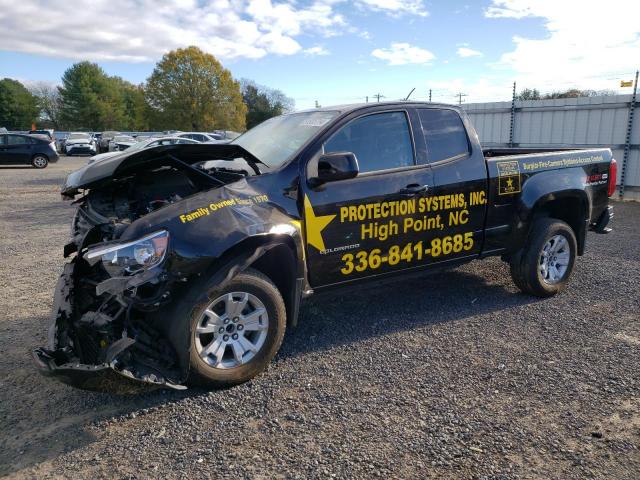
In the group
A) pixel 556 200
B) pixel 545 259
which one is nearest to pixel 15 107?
pixel 556 200

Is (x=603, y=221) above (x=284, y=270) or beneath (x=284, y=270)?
beneath

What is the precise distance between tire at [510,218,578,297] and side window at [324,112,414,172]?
1.72 m

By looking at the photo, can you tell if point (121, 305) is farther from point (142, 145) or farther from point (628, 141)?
point (628, 141)

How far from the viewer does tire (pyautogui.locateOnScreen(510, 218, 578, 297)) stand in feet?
16.3

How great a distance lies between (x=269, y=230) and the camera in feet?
11.0

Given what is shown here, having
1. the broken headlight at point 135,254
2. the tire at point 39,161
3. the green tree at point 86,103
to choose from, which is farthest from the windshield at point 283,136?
the green tree at point 86,103

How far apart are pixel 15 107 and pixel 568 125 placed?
271 feet

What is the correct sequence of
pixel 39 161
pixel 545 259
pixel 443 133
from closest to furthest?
pixel 443 133 → pixel 545 259 → pixel 39 161

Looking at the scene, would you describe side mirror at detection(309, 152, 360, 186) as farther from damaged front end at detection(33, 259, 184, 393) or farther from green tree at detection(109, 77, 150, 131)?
green tree at detection(109, 77, 150, 131)

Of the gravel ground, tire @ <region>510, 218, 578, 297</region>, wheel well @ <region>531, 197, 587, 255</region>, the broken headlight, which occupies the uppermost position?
the broken headlight

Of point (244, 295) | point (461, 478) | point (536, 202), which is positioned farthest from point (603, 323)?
A: point (244, 295)

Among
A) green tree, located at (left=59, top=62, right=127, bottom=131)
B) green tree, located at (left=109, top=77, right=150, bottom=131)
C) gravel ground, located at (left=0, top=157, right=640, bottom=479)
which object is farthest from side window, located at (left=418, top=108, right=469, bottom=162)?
green tree, located at (left=59, top=62, right=127, bottom=131)

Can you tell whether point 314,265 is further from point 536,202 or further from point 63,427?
point 536,202

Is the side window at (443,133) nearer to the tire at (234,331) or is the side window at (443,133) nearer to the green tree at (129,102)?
the tire at (234,331)
